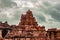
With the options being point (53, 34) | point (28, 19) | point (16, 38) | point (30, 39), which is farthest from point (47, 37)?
point (28, 19)

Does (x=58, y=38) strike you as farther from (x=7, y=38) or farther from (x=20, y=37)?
(x=7, y=38)

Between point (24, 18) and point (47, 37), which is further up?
point (24, 18)

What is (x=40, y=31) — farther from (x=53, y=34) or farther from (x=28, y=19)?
(x=28, y=19)

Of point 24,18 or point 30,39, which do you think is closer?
point 30,39

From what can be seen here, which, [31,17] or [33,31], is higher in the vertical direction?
[31,17]

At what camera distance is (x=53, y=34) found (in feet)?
68.7

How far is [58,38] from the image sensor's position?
20328 mm

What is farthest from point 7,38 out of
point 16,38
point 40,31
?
point 40,31

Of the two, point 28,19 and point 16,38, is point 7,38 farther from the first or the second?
point 28,19

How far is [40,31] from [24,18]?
8743 millimetres

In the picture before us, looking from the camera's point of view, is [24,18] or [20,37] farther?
[24,18]

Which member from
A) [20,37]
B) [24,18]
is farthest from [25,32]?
[24,18]

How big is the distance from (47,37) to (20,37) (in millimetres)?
3192

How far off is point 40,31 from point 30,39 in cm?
168
